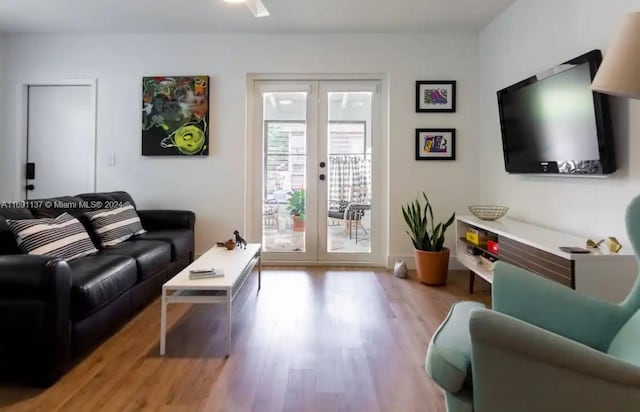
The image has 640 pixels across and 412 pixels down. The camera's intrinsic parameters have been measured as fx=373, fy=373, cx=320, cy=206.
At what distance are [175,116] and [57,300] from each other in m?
2.72

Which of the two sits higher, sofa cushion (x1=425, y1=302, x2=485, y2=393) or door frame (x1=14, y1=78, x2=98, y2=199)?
door frame (x1=14, y1=78, x2=98, y2=199)

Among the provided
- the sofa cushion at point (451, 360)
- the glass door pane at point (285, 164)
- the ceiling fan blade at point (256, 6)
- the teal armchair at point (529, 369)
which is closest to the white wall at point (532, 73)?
the teal armchair at point (529, 369)

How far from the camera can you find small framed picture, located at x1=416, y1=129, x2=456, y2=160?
4.04 meters

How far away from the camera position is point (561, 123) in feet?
8.02

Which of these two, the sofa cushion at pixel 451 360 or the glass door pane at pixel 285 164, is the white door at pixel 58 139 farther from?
the sofa cushion at pixel 451 360

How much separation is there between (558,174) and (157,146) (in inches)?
147

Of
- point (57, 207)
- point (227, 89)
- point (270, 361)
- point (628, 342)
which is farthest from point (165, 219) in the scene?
point (628, 342)

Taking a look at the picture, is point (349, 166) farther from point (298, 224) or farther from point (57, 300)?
point (57, 300)

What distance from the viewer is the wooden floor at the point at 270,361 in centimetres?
166

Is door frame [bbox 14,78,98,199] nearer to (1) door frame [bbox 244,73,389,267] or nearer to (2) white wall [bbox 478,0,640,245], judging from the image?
(1) door frame [bbox 244,73,389,267]

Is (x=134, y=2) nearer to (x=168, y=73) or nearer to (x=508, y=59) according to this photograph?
(x=168, y=73)

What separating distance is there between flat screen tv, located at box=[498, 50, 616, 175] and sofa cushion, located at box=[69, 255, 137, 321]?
291 centimetres

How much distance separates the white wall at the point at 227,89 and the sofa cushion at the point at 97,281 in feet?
5.69

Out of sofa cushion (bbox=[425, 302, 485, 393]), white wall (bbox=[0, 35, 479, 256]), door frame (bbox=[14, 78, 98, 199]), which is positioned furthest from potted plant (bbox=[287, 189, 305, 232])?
sofa cushion (bbox=[425, 302, 485, 393])
